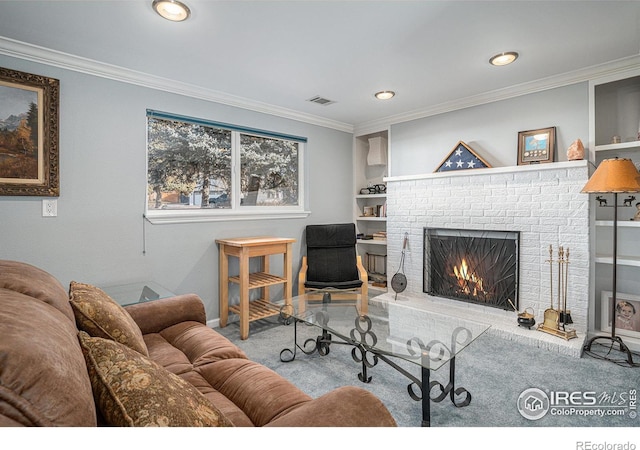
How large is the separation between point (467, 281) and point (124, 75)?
3.69 meters

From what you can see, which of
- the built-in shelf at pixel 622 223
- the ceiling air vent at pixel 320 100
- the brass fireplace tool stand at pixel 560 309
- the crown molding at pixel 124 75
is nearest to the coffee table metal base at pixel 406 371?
the brass fireplace tool stand at pixel 560 309

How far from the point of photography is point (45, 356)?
0.69 m

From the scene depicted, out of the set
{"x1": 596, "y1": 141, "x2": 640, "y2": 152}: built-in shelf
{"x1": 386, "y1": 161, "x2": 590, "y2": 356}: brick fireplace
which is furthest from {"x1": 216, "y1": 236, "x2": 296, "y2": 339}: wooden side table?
{"x1": 596, "y1": 141, "x2": 640, "y2": 152}: built-in shelf

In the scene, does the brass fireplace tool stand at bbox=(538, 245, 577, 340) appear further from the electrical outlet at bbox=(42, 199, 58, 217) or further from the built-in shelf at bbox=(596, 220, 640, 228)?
the electrical outlet at bbox=(42, 199, 58, 217)

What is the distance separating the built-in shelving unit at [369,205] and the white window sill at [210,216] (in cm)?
99

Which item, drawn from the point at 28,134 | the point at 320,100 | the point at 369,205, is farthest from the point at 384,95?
the point at 28,134

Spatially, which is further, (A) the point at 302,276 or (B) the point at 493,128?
(A) the point at 302,276

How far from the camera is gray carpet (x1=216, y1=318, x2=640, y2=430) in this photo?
1.82 meters

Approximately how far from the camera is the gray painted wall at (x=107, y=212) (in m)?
2.37

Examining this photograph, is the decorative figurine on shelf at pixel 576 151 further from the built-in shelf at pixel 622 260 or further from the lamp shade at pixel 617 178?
the built-in shelf at pixel 622 260

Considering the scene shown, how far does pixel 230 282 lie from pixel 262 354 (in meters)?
0.93

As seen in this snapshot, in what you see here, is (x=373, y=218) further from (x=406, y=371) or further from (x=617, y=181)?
(x=406, y=371)

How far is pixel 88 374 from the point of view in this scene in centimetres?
84

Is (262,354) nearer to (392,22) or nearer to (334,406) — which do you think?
(334,406)
